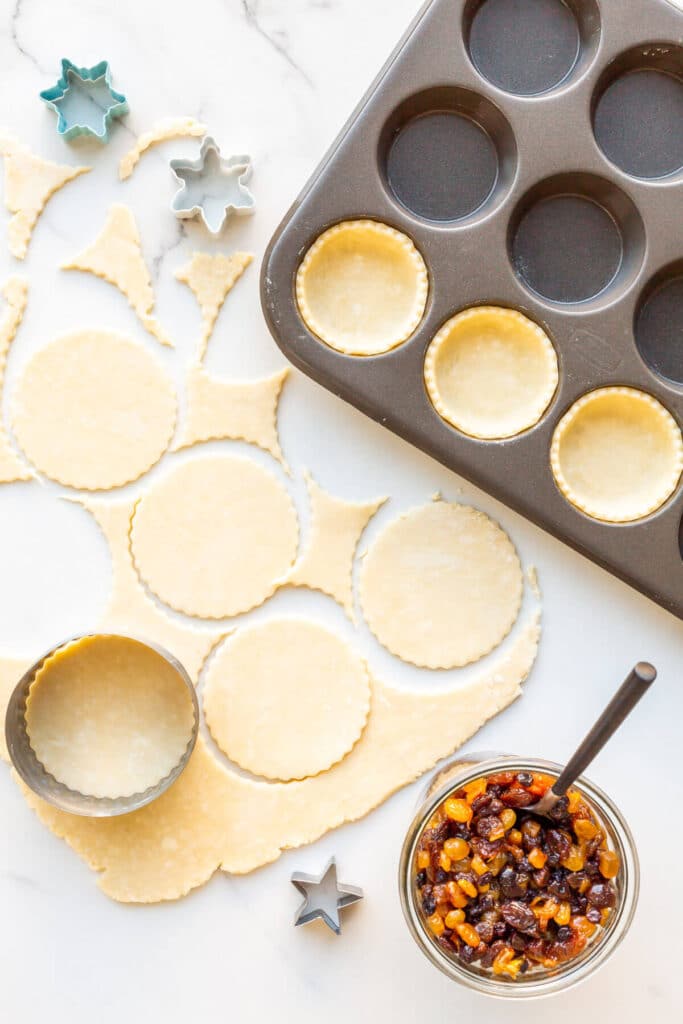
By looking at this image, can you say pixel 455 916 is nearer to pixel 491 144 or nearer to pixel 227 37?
pixel 491 144

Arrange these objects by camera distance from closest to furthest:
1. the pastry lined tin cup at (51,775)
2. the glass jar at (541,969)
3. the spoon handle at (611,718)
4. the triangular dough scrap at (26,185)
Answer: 1. the spoon handle at (611,718)
2. the glass jar at (541,969)
3. the pastry lined tin cup at (51,775)
4. the triangular dough scrap at (26,185)

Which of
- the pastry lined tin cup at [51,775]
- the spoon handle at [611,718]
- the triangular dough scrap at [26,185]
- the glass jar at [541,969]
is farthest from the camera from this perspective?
the triangular dough scrap at [26,185]

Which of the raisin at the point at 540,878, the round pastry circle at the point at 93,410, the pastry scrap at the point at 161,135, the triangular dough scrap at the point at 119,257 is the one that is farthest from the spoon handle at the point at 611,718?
the pastry scrap at the point at 161,135

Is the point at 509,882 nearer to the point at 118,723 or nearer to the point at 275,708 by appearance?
the point at 275,708

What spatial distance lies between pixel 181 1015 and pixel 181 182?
1206 mm

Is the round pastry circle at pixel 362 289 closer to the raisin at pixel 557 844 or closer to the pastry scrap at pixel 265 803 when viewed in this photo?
the pastry scrap at pixel 265 803

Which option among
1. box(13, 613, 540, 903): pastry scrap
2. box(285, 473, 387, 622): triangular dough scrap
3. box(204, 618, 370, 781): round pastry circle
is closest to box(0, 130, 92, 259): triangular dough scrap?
box(285, 473, 387, 622): triangular dough scrap

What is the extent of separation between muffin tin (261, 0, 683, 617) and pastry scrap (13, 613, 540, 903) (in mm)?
290

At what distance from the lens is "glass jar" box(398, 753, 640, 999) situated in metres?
1.16

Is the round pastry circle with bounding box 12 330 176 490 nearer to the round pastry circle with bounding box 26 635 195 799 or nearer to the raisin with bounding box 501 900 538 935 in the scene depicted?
the round pastry circle with bounding box 26 635 195 799

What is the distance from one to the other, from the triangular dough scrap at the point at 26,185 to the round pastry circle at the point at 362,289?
0.40 metres

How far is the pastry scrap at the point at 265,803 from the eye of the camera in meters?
1.35

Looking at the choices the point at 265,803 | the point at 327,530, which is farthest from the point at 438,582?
the point at 265,803

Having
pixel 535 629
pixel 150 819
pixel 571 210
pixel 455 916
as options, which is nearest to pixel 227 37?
pixel 571 210
